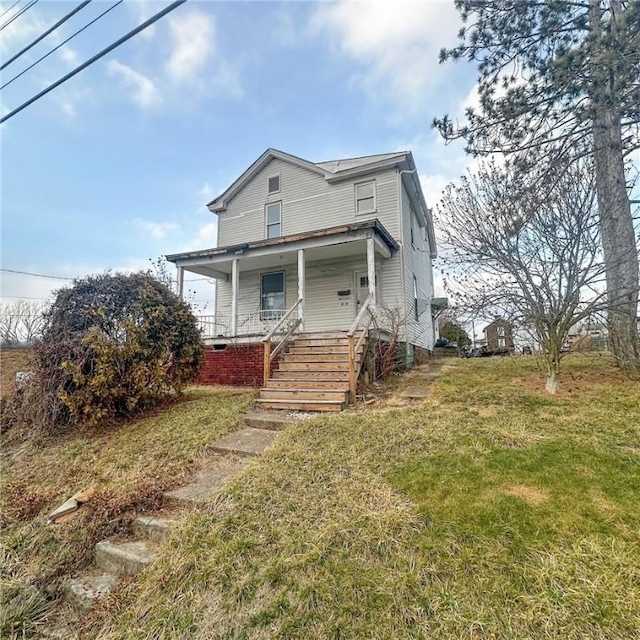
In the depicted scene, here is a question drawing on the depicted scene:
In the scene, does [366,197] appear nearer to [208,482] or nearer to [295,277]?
[295,277]

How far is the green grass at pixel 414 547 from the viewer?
209cm

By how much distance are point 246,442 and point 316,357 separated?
10.6 feet

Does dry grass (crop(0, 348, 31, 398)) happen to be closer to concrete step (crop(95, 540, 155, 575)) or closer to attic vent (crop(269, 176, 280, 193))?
concrete step (crop(95, 540, 155, 575))

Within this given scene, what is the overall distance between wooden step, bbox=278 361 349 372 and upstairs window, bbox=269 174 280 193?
28.7 feet

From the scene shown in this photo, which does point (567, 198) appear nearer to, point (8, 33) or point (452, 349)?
point (8, 33)

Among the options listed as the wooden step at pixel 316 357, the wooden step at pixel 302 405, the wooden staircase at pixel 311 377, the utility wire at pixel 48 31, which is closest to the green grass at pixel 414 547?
the wooden step at pixel 302 405

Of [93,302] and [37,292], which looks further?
[37,292]

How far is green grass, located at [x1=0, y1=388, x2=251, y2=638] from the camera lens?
2916mm

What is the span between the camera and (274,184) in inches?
557

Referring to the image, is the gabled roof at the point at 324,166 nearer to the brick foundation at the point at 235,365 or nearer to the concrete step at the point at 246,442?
the brick foundation at the point at 235,365

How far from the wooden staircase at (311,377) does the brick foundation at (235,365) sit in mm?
1087

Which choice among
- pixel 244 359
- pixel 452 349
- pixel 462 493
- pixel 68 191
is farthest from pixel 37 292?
pixel 462 493

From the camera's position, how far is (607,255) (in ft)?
20.8

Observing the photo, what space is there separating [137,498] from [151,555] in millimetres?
888
